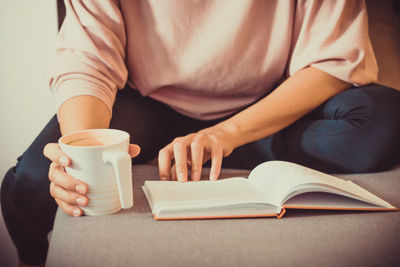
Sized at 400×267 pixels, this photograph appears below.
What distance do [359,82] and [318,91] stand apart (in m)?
0.10

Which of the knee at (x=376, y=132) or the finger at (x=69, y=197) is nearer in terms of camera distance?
the finger at (x=69, y=197)

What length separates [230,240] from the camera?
46 centimetres

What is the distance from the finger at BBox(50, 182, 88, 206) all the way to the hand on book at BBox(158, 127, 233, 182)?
0.17 m

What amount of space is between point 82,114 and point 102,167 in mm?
249

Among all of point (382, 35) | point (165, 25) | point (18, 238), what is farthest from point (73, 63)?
point (382, 35)

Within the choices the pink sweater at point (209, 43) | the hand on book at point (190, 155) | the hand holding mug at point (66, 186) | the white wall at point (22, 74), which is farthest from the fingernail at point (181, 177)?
the white wall at point (22, 74)

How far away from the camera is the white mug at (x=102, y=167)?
17.7 inches

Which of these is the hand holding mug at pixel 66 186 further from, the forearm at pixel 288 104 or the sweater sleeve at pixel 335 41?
the sweater sleeve at pixel 335 41

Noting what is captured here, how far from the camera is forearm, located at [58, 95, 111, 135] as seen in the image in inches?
26.2

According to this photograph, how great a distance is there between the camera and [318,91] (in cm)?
84

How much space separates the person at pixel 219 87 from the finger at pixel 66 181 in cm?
17

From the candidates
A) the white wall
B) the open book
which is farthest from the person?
the white wall

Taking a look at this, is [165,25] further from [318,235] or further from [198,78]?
[318,235]

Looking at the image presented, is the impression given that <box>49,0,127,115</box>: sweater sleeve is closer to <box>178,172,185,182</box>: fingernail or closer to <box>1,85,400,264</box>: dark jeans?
<box>1,85,400,264</box>: dark jeans
